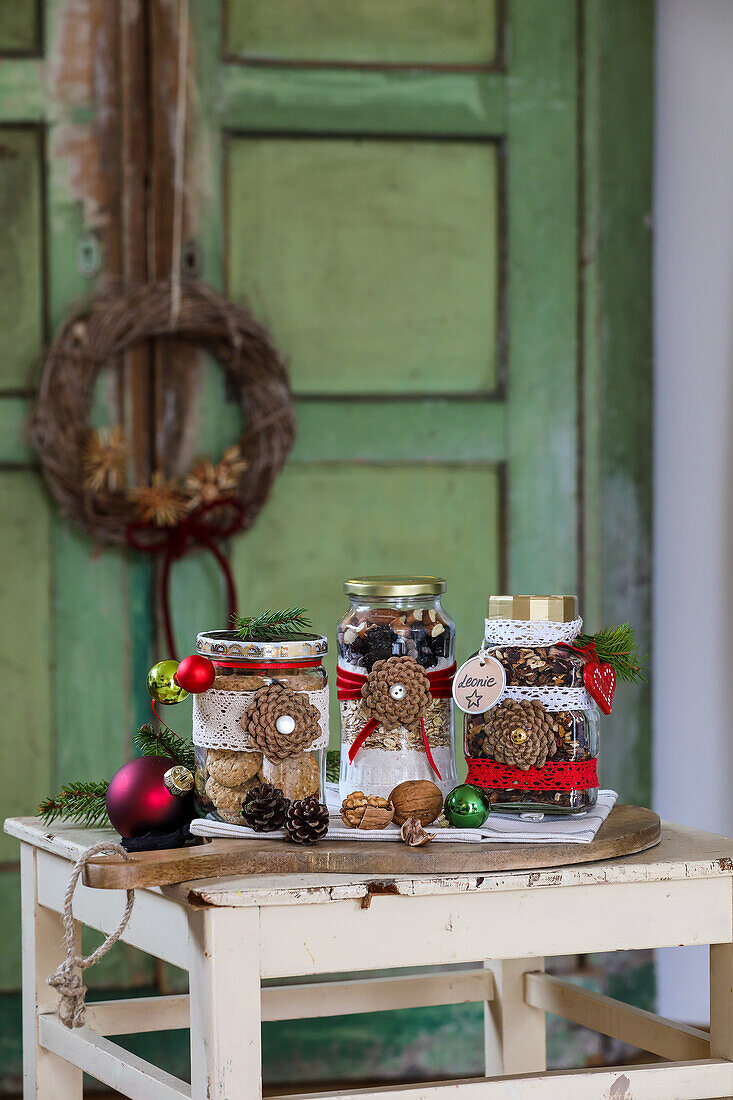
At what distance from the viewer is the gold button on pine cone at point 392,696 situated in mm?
932

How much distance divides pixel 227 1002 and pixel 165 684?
262 mm

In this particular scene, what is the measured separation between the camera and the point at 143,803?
0.90 metres

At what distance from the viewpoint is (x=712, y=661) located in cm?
191

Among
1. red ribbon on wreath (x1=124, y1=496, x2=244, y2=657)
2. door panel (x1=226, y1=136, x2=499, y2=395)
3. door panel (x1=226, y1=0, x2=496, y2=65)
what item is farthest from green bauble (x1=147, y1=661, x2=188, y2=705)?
door panel (x1=226, y1=0, x2=496, y2=65)

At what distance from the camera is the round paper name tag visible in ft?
3.08

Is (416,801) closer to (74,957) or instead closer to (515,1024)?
(74,957)

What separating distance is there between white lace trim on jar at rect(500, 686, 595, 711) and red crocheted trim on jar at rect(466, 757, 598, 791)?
0.14 ft

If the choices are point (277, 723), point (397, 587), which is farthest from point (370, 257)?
point (277, 723)

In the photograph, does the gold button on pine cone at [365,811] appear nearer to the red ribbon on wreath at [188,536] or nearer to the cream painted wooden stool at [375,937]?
the cream painted wooden stool at [375,937]

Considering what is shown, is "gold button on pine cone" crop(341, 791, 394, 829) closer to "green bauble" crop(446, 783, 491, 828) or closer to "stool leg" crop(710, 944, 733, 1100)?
"green bauble" crop(446, 783, 491, 828)

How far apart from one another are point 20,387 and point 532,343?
765 mm

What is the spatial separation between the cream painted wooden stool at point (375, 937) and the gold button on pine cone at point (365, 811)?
0.25ft

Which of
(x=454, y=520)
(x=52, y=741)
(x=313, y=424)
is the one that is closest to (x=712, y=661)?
(x=454, y=520)

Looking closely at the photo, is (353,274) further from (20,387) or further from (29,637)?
(29,637)
